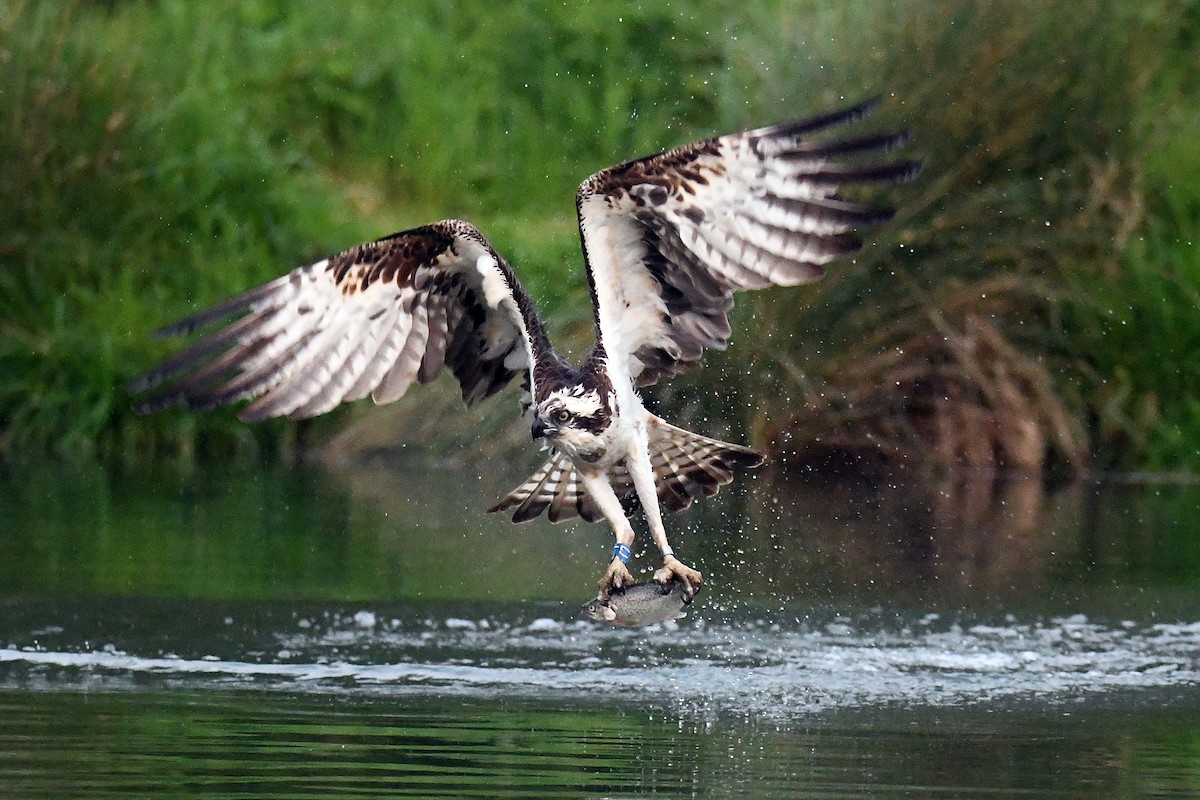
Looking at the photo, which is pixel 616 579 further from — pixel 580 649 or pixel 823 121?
pixel 823 121

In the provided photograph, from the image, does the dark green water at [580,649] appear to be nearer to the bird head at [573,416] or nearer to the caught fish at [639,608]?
the caught fish at [639,608]

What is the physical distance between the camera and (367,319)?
10.3 m

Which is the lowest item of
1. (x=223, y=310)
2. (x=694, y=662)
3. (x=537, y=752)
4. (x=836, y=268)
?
(x=537, y=752)

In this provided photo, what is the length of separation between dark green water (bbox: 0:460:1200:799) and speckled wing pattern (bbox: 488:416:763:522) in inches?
24.8

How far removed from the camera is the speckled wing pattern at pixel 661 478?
1069cm

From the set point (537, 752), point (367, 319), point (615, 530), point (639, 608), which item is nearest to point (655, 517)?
point (615, 530)

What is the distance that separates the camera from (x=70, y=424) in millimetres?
18125

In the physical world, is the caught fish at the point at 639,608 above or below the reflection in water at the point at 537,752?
above

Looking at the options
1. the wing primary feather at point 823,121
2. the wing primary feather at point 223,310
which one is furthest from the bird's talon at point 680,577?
the wing primary feather at point 223,310

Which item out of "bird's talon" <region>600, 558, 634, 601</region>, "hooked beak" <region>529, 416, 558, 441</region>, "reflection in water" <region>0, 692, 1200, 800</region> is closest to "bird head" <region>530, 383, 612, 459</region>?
"hooked beak" <region>529, 416, 558, 441</region>

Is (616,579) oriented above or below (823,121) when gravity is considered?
below

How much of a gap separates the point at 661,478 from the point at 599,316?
0.97m

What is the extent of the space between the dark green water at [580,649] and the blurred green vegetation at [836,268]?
0.92 metres

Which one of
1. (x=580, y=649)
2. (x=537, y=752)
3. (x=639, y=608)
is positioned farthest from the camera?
(x=580, y=649)
